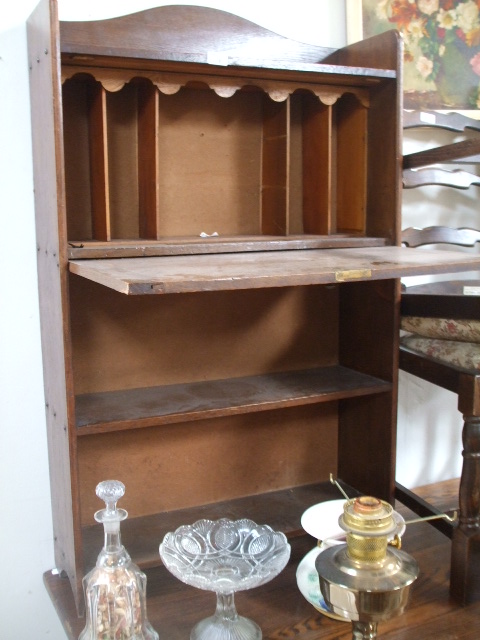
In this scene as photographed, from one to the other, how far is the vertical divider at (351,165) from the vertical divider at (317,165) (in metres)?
0.03

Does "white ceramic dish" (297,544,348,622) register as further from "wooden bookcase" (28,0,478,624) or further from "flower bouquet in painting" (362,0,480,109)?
"flower bouquet in painting" (362,0,480,109)

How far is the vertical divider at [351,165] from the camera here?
1692 millimetres

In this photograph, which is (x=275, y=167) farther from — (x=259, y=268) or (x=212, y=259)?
(x=259, y=268)

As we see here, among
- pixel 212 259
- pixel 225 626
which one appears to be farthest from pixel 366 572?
pixel 212 259

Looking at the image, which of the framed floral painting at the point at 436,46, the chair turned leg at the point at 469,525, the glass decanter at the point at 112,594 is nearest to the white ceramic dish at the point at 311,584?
the chair turned leg at the point at 469,525

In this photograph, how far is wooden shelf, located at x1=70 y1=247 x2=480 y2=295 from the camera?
107 centimetres

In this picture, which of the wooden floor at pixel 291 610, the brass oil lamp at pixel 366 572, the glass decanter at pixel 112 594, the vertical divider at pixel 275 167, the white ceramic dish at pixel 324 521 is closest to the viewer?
the brass oil lamp at pixel 366 572

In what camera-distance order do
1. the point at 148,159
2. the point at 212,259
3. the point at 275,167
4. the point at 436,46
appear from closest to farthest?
the point at 212,259 → the point at 148,159 → the point at 275,167 → the point at 436,46

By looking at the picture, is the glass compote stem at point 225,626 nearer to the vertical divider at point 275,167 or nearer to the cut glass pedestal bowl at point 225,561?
the cut glass pedestal bowl at point 225,561

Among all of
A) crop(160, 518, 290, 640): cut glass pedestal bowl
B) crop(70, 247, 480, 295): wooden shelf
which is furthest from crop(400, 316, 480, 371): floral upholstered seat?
crop(160, 518, 290, 640): cut glass pedestal bowl

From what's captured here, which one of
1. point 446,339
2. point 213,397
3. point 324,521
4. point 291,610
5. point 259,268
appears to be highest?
point 259,268

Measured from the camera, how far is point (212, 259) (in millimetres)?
1361

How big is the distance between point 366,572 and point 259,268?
0.51 metres

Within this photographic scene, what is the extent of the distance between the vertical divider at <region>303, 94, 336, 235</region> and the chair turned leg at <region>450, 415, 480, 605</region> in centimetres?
57
